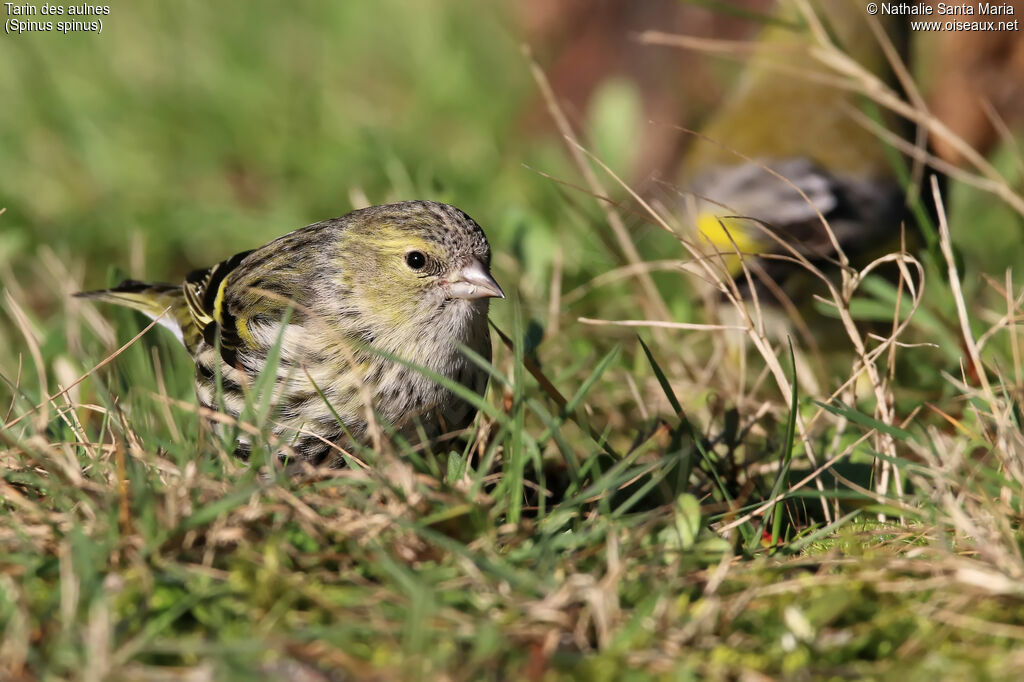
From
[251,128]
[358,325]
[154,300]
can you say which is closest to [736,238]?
[358,325]

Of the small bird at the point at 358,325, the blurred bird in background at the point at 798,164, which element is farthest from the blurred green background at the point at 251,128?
the small bird at the point at 358,325

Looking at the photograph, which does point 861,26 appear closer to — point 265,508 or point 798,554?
point 798,554

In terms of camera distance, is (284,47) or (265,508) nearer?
(265,508)

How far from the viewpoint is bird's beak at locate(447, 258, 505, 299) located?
3.04 m

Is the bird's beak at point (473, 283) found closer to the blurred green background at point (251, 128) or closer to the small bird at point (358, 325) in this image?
the small bird at point (358, 325)

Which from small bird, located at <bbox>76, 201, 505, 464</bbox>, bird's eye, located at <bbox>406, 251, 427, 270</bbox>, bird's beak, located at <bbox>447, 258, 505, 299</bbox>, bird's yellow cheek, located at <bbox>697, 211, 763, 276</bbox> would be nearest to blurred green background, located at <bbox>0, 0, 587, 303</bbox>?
bird's yellow cheek, located at <bbox>697, 211, 763, 276</bbox>

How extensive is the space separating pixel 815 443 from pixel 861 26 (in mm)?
2934

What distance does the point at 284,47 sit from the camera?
7.23m

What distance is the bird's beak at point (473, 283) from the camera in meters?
3.04

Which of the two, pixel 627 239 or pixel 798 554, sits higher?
pixel 627 239

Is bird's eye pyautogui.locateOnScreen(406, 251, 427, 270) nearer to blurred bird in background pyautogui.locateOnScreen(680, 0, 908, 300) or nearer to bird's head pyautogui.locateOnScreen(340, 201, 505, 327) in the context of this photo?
bird's head pyautogui.locateOnScreen(340, 201, 505, 327)

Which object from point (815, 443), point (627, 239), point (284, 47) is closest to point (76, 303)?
point (627, 239)

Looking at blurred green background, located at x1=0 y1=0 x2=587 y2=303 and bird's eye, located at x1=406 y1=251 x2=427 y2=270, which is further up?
blurred green background, located at x1=0 y1=0 x2=587 y2=303

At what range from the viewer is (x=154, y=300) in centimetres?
399
